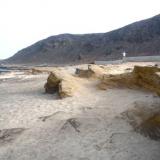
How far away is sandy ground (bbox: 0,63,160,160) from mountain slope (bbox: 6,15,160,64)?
67120 millimetres

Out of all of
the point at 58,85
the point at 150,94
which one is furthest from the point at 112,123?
the point at 58,85

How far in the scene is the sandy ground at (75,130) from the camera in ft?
29.3

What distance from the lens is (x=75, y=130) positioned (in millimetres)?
10109

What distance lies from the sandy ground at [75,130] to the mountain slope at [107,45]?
67.1 m

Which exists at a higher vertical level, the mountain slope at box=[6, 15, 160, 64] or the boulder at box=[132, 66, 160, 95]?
the boulder at box=[132, 66, 160, 95]

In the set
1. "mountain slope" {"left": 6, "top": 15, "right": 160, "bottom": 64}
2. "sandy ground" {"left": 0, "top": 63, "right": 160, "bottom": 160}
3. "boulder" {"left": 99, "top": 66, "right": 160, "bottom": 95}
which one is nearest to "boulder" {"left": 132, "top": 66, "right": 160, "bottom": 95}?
"boulder" {"left": 99, "top": 66, "right": 160, "bottom": 95}

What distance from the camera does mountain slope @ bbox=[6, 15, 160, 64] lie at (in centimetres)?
9081

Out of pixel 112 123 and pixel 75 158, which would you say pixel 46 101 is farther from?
pixel 75 158

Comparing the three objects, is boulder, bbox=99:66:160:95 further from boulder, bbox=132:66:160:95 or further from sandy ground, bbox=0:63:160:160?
sandy ground, bbox=0:63:160:160

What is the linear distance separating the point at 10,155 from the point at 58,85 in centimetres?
595

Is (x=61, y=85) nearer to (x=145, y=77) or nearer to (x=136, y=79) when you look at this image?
(x=136, y=79)

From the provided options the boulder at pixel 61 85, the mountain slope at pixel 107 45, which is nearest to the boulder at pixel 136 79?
the boulder at pixel 61 85

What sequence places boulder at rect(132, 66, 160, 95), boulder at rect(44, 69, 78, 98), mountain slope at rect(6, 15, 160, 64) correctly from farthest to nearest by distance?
mountain slope at rect(6, 15, 160, 64)
boulder at rect(44, 69, 78, 98)
boulder at rect(132, 66, 160, 95)

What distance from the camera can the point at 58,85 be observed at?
49.0 feet
